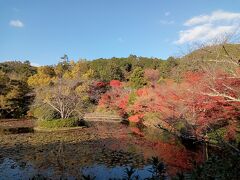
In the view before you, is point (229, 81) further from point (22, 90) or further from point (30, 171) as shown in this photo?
point (22, 90)

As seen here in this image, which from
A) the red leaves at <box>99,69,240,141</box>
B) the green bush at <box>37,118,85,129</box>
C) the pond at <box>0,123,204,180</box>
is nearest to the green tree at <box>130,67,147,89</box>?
the red leaves at <box>99,69,240,141</box>

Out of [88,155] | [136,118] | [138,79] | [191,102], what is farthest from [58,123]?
[138,79]

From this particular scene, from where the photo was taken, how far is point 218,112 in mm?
18312

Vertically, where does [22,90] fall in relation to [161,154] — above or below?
above

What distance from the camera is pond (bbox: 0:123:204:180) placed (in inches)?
481

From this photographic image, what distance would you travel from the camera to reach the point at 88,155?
15.2 metres

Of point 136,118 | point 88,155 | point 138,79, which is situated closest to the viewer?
point 88,155

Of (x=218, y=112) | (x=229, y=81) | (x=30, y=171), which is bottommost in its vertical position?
(x=30, y=171)

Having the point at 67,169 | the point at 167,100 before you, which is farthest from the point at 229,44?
the point at 167,100

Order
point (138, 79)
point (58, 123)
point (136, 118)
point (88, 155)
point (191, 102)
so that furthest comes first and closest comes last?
1. point (138, 79)
2. point (136, 118)
3. point (58, 123)
4. point (191, 102)
5. point (88, 155)

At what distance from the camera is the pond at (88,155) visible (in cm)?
A: 1222

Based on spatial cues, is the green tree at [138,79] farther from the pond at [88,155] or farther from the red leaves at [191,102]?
the pond at [88,155]

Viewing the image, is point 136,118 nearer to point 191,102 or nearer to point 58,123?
point 58,123

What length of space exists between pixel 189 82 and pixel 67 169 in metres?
13.2
